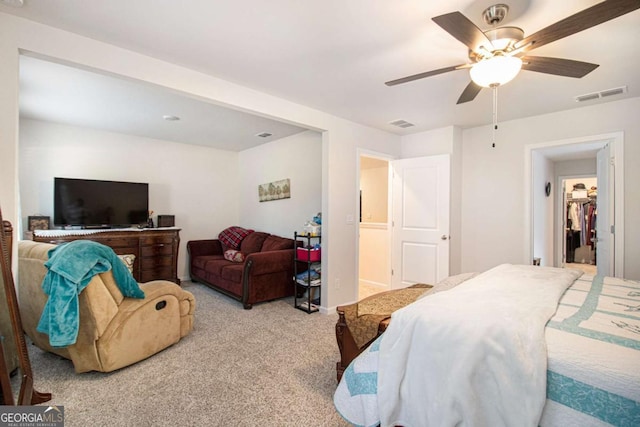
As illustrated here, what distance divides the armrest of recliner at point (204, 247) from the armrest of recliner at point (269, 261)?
183 centimetres

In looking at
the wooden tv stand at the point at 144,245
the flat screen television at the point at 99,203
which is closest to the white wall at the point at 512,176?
the wooden tv stand at the point at 144,245

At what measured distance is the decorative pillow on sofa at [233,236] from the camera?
215 inches

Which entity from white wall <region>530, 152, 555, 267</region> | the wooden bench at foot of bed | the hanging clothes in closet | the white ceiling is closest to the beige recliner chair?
the wooden bench at foot of bed

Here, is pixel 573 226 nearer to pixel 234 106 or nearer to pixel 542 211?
pixel 542 211

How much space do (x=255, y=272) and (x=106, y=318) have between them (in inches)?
72.7

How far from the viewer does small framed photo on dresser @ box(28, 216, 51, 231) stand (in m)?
4.14

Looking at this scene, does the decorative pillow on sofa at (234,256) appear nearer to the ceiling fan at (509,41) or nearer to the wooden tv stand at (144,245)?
the wooden tv stand at (144,245)

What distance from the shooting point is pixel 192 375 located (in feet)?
Answer: 7.61

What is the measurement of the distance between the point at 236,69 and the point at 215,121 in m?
1.79

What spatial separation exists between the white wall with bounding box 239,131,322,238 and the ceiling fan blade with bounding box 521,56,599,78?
2.94 m

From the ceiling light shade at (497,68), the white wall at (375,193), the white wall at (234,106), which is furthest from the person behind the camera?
the white wall at (375,193)

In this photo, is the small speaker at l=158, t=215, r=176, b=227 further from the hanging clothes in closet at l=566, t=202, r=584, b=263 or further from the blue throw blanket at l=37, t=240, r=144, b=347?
the hanging clothes in closet at l=566, t=202, r=584, b=263

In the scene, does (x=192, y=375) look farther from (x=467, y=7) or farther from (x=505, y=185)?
(x=505, y=185)

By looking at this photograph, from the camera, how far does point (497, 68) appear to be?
176 cm
